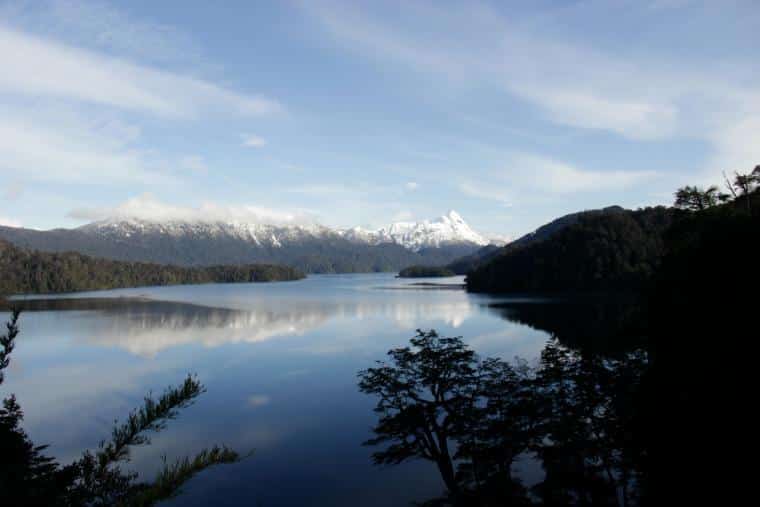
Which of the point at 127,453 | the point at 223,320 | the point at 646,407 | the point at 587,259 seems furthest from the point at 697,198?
the point at 587,259

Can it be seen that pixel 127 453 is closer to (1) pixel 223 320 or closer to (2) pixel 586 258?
(1) pixel 223 320

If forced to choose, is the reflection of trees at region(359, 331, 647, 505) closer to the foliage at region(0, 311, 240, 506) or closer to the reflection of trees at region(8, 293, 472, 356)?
the foliage at region(0, 311, 240, 506)

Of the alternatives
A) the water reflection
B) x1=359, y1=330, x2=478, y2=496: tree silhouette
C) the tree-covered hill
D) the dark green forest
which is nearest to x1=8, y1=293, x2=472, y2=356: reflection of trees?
x1=359, y1=330, x2=478, y2=496: tree silhouette

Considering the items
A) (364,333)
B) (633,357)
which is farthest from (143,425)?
(364,333)

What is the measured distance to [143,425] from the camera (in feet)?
16.8

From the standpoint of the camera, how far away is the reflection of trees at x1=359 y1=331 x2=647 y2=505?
15.1 meters

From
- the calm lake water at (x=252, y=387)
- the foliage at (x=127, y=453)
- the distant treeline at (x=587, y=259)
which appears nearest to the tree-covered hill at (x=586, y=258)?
the distant treeline at (x=587, y=259)

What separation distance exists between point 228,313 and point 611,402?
71065 millimetres

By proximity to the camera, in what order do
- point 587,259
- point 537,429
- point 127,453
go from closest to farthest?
1. point 127,453
2. point 537,429
3. point 587,259

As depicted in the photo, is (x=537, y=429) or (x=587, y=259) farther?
(x=587, y=259)

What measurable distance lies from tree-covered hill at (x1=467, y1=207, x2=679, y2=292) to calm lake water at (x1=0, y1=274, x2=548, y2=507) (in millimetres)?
51798

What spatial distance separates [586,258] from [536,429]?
4352 inches

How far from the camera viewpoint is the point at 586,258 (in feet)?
385

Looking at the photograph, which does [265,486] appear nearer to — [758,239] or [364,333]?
[758,239]
